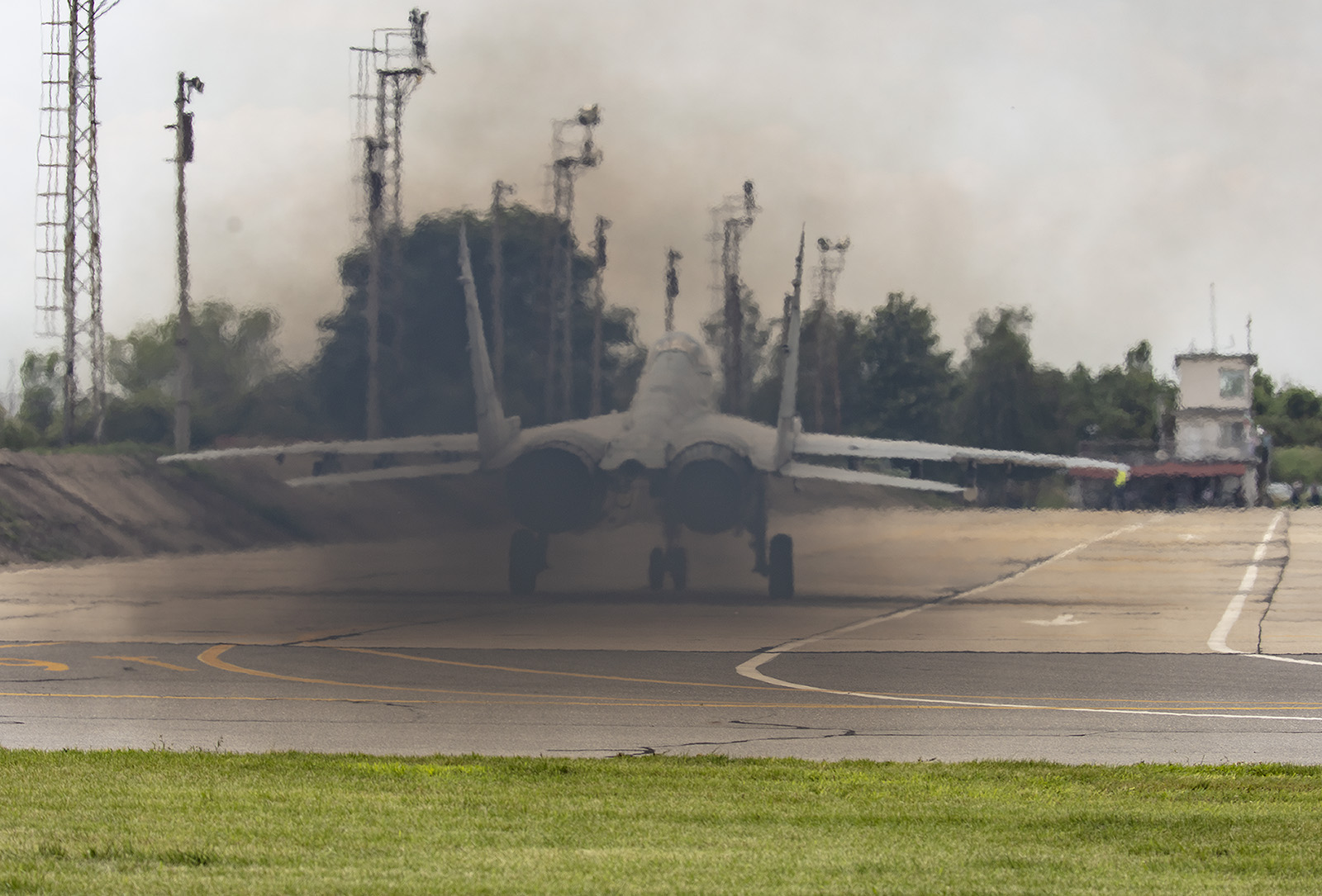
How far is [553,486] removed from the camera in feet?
80.3

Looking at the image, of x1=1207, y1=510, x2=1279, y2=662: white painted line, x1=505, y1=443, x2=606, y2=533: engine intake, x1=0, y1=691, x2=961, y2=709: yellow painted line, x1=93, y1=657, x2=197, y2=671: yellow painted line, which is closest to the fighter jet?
x1=505, y1=443, x2=606, y2=533: engine intake

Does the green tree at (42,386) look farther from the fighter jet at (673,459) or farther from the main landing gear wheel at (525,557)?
the main landing gear wheel at (525,557)

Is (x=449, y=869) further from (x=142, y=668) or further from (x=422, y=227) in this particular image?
(x=422, y=227)

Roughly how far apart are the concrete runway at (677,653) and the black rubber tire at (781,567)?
0.59 m

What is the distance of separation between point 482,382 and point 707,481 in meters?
4.35

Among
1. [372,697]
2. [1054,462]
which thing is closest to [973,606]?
[1054,462]

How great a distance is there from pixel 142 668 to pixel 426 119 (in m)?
9.54

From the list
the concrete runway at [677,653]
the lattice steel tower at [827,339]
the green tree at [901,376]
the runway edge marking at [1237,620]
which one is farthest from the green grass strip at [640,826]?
the lattice steel tower at [827,339]

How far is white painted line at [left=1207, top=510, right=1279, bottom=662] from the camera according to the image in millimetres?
20312

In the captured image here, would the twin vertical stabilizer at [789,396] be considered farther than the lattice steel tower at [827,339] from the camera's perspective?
Yes

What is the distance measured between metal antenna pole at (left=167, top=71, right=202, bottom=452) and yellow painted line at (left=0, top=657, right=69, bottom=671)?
5412 mm

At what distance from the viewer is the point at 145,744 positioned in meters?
12.1

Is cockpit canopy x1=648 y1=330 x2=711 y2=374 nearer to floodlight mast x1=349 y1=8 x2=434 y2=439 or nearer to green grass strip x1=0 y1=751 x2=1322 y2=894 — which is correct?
floodlight mast x1=349 y1=8 x2=434 y2=439

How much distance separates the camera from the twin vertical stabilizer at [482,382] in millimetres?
22750
